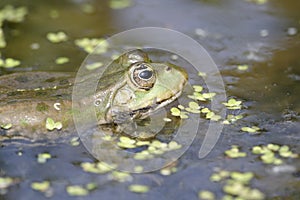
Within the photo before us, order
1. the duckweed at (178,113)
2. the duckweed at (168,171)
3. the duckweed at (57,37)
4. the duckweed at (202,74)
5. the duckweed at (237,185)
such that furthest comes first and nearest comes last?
1. the duckweed at (57,37)
2. the duckweed at (202,74)
3. the duckweed at (178,113)
4. the duckweed at (168,171)
5. the duckweed at (237,185)

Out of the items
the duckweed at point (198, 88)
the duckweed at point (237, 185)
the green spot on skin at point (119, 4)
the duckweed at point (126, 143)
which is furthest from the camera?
the green spot on skin at point (119, 4)

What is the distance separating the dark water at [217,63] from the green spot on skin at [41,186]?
34 mm

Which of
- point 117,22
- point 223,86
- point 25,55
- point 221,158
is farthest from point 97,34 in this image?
point 221,158

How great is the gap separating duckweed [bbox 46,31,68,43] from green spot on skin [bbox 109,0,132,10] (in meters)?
0.76

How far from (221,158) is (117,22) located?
8.04ft

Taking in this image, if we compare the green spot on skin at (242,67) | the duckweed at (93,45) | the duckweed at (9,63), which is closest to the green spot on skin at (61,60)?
the duckweed at (93,45)

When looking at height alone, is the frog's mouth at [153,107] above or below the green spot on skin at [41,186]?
above

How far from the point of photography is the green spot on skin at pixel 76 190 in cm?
373

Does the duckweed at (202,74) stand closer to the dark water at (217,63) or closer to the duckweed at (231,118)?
the dark water at (217,63)

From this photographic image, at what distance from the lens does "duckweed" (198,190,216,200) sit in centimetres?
368

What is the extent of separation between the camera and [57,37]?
575 centimetres

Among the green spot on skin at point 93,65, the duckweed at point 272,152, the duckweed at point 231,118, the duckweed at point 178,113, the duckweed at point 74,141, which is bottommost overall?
the duckweed at point 74,141

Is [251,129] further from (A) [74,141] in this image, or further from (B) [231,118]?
(A) [74,141]

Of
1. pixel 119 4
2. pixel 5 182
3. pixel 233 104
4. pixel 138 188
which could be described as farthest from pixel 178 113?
pixel 119 4
